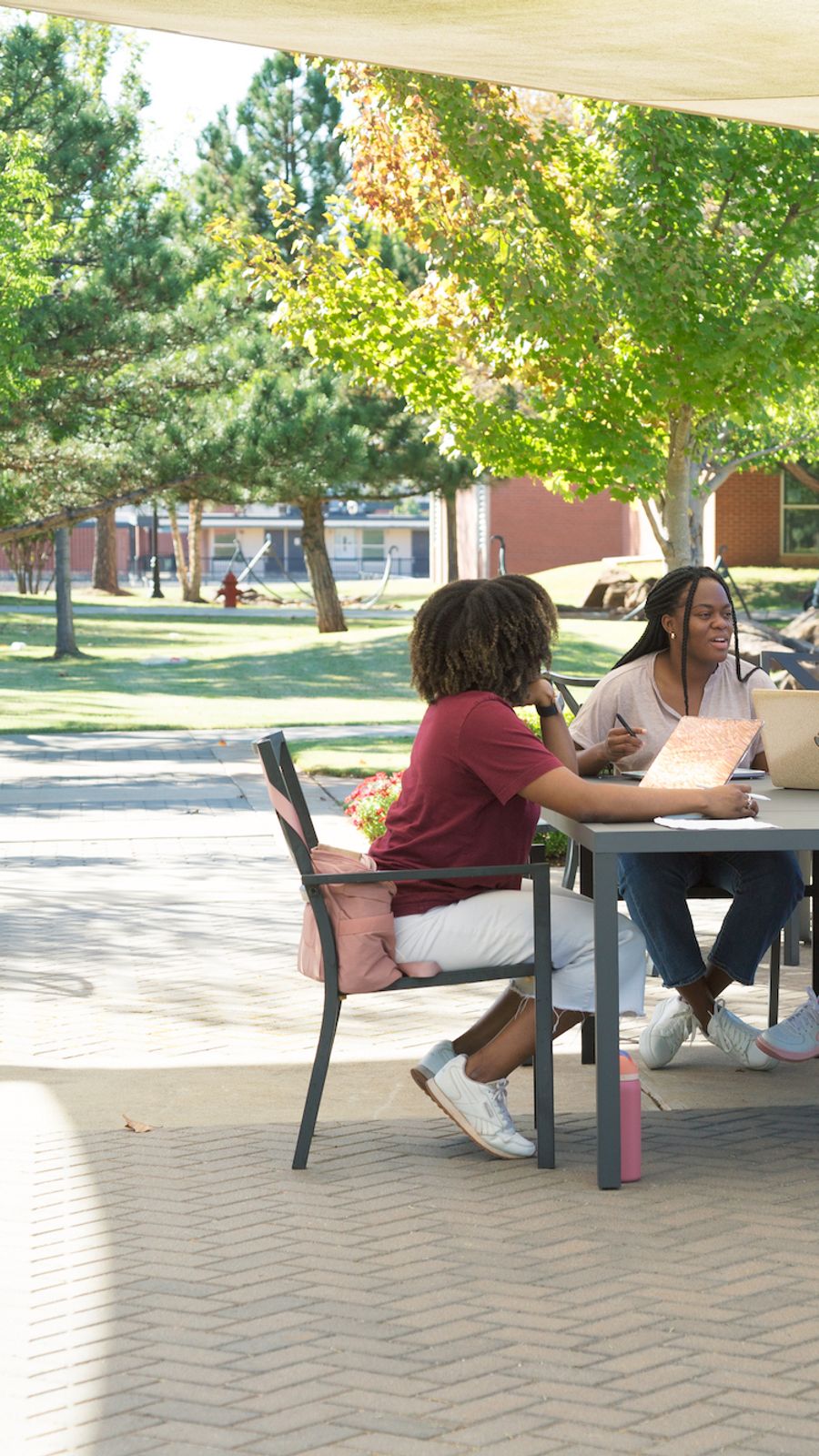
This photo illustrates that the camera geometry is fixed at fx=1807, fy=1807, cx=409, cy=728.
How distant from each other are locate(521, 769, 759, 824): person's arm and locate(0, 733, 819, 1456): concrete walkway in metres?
0.87

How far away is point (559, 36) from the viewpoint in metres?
5.63

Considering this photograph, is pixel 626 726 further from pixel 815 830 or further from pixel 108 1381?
pixel 108 1381

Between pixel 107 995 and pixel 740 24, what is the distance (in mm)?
3765

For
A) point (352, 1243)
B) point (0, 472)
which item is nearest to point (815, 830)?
point (352, 1243)

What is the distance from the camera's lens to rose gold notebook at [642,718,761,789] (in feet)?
14.2

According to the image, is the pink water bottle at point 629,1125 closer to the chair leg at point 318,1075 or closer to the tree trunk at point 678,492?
the chair leg at point 318,1075

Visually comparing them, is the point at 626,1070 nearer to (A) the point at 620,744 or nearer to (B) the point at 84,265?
(A) the point at 620,744

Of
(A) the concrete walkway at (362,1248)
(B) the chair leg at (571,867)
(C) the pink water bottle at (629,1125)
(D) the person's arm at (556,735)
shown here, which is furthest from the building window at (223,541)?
(C) the pink water bottle at (629,1125)

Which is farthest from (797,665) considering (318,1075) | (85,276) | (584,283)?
(85,276)

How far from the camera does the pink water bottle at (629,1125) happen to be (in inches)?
166

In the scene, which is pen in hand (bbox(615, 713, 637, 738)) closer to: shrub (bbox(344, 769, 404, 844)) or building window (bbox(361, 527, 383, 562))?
shrub (bbox(344, 769, 404, 844))

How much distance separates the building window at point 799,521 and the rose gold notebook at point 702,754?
105 ft

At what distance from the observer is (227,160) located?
33.2 meters

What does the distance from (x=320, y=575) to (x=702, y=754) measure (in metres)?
28.4
